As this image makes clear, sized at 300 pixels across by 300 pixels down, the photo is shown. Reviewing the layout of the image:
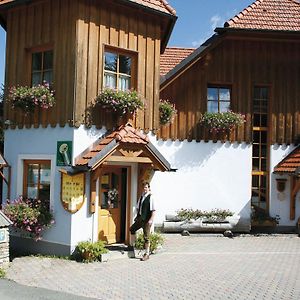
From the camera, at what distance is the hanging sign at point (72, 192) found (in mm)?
11156

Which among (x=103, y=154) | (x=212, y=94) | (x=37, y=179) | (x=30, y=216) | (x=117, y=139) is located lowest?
(x=30, y=216)

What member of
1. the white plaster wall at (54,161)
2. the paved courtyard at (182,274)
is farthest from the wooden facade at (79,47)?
the paved courtyard at (182,274)

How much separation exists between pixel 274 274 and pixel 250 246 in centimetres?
329

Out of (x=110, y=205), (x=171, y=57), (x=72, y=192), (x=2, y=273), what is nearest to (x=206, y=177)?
(x=110, y=205)

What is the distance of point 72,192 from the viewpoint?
36.7 ft

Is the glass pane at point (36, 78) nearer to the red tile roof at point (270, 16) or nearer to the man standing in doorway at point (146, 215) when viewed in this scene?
the man standing in doorway at point (146, 215)

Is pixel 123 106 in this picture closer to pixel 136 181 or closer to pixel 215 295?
pixel 136 181

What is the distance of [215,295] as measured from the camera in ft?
27.2

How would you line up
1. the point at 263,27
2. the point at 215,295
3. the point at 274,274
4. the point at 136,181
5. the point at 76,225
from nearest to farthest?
1. the point at 215,295
2. the point at 274,274
3. the point at 76,225
4. the point at 136,181
5. the point at 263,27

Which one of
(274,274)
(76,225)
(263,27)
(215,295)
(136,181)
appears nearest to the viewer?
(215,295)

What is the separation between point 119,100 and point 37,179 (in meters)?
3.01

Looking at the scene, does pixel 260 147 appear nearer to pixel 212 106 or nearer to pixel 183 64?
pixel 212 106

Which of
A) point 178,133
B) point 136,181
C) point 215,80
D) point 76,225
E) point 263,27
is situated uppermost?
point 263,27

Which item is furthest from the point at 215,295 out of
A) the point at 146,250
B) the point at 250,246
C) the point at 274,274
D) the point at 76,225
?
the point at 250,246
